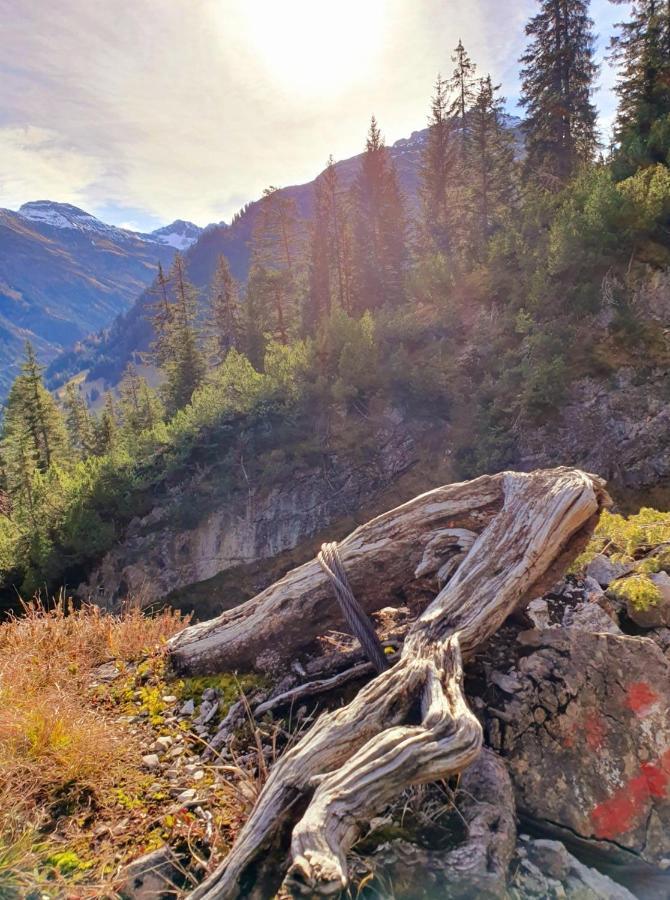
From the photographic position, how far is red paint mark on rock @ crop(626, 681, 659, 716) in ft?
9.41

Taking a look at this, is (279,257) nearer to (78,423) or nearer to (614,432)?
(614,432)

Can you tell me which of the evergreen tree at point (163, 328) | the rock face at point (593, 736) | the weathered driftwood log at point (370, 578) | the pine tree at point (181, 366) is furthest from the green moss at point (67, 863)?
the evergreen tree at point (163, 328)

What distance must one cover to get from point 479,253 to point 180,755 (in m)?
24.1

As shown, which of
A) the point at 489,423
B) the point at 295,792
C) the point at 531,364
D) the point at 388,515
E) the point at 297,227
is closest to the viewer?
the point at 295,792

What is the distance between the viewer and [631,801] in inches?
102

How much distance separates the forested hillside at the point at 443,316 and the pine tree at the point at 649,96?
0.28 ft

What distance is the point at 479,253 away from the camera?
75.1 feet

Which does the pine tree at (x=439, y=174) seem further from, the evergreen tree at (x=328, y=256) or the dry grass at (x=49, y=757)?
the dry grass at (x=49, y=757)

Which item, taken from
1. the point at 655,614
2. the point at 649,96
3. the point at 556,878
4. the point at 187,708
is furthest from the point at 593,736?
the point at 649,96

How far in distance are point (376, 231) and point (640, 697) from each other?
31889 mm

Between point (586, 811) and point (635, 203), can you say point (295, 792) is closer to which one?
point (586, 811)

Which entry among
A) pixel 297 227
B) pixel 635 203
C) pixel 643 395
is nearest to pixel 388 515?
pixel 643 395

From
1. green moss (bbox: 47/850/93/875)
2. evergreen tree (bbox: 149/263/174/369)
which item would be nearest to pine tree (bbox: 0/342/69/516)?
evergreen tree (bbox: 149/263/174/369)

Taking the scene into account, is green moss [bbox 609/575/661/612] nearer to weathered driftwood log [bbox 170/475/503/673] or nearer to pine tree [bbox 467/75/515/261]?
weathered driftwood log [bbox 170/475/503/673]
